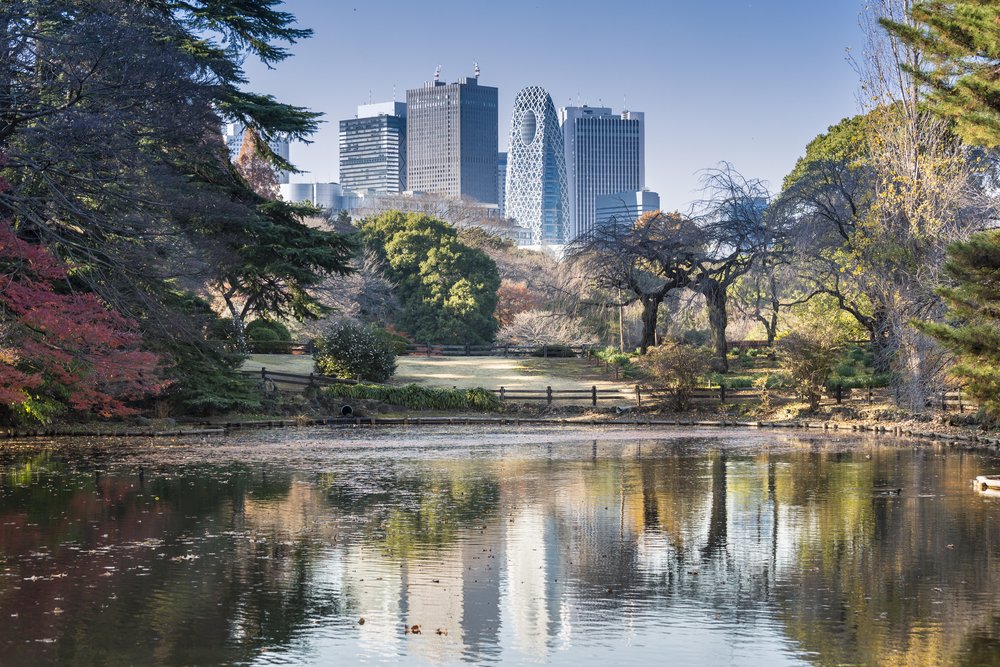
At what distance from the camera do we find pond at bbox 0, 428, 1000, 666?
29.6 ft

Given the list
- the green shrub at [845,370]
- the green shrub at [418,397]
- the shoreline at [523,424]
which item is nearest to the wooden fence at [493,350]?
the green shrub at [418,397]

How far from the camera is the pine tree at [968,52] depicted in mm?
16078

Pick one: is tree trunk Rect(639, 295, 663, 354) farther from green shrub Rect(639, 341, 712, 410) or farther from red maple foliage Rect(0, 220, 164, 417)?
red maple foliage Rect(0, 220, 164, 417)

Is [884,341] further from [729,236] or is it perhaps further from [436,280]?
[436,280]

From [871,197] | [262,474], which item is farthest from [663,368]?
[262,474]

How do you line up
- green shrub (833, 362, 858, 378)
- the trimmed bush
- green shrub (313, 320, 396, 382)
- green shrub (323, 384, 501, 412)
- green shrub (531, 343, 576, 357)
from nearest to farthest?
green shrub (323, 384, 501, 412) < green shrub (833, 362, 858, 378) < green shrub (313, 320, 396, 382) < the trimmed bush < green shrub (531, 343, 576, 357)

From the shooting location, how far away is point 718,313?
4347 centimetres

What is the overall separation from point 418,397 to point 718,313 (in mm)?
13055

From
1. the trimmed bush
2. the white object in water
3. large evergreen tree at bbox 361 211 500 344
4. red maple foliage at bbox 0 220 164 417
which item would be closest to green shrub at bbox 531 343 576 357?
large evergreen tree at bbox 361 211 500 344

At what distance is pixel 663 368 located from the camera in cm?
3588

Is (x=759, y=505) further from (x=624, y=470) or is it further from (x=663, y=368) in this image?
(x=663, y=368)

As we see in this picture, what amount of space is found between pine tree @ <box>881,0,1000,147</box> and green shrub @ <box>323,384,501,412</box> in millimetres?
20883

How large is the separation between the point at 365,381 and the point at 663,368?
12118 mm

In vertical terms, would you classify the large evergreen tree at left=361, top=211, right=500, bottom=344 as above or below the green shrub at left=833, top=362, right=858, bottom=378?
above
